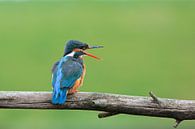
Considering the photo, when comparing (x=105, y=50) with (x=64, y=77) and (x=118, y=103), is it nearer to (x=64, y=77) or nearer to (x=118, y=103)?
(x=64, y=77)

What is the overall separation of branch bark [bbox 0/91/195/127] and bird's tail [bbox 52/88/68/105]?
0.10 ft

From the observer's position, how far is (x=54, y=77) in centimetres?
455

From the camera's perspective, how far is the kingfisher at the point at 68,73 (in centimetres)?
441

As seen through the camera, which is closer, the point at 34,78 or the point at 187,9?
the point at 34,78

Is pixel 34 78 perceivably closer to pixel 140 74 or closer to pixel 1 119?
pixel 140 74

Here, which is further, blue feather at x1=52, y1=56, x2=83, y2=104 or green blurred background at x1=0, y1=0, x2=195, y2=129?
green blurred background at x1=0, y1=0, x2=195, y2=129

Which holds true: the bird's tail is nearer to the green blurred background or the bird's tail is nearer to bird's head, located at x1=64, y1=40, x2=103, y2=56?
bird's head, located at x1=64, y1=40, x2=103, y2=56

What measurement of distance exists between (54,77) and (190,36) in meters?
11.2

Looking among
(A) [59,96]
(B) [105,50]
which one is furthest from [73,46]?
(B) [105,50]

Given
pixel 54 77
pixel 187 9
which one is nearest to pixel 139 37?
pixel 187 9

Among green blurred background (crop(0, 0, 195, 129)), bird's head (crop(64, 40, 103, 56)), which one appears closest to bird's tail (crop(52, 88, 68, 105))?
bird's head (crop(64, 40, 103, 56))

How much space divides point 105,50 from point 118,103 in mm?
10617

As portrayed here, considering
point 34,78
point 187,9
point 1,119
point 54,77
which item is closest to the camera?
point 54,77

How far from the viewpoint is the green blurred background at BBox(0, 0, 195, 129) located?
31.5 feet
